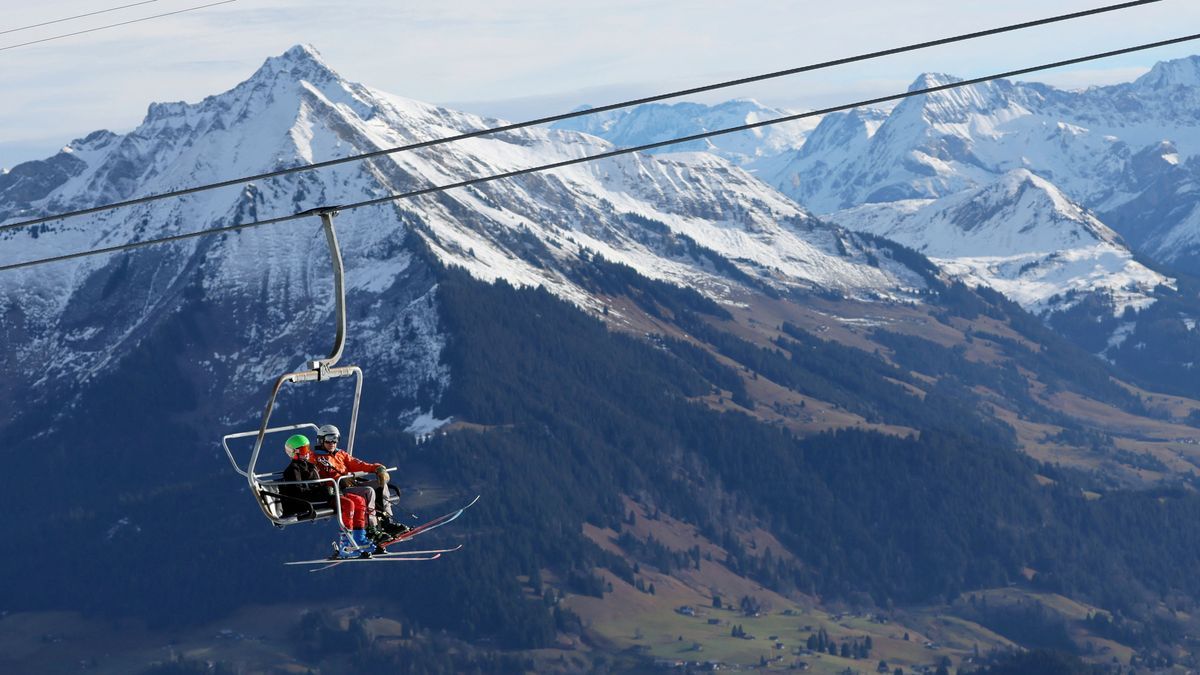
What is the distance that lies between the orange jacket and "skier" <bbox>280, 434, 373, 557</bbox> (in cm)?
16

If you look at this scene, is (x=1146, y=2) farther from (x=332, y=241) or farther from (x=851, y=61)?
Result: (x=332, y=241)

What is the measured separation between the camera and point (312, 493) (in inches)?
2224

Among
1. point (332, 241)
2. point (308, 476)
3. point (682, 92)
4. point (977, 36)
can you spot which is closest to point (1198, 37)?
point (977, 36)

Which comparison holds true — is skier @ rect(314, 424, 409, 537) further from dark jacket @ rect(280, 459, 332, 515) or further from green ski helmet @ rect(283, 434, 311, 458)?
green ski helmet @ rect(283, 434, 311, 458)

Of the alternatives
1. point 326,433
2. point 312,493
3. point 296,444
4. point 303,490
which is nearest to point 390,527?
point 312,493

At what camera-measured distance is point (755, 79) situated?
162ft

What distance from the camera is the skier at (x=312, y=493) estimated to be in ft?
185

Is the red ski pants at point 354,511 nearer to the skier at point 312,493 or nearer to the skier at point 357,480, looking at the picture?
the skier at point 312,493

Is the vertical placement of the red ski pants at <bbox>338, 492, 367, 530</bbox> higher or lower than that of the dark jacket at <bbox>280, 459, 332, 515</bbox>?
lower

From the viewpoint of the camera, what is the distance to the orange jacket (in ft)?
186

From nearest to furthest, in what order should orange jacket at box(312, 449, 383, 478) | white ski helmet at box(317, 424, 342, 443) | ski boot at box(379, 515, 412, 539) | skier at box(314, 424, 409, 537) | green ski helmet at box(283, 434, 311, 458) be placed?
white ski helmet at box(317, 424, 342, 443), green ski helmet at box(283, 434, 311, 458), skier at box(314, 424, 409, 537), orange jacket at box(312, 449, 383, 478), ski boot at box(379, 515, 412, 539)

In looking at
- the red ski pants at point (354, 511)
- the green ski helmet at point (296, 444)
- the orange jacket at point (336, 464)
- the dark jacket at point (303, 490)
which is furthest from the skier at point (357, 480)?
the green ski helmet at point (296, 444)

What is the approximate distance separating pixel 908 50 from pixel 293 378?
726 inches

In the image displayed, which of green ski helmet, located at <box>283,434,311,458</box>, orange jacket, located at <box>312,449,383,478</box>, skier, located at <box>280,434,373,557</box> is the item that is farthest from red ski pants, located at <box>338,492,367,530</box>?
green ski helmet, located at <box>283,434,311,458</box>
